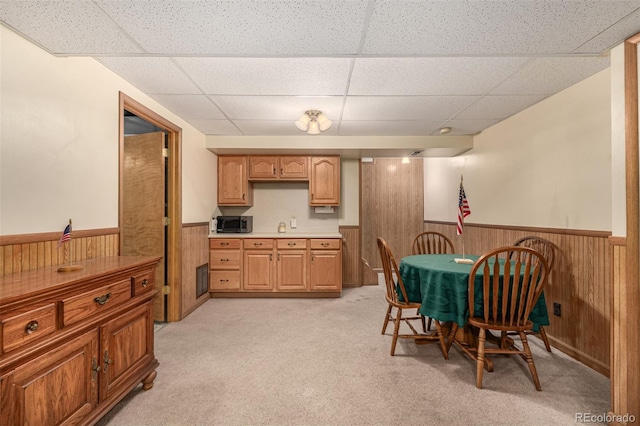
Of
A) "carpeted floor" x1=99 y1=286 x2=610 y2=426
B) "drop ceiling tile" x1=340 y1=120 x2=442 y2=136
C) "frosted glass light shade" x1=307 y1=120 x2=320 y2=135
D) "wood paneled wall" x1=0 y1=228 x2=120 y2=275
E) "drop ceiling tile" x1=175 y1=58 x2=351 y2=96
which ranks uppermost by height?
"drop ceiling tile" x1=175 y1=58 x2=351 y2=96

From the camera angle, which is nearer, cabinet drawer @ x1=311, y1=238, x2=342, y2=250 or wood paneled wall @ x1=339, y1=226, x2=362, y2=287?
cabinet drawer @ x1=311, y1=238, x2=342, y2=250

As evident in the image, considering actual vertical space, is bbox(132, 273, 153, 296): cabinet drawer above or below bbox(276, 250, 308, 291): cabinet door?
above

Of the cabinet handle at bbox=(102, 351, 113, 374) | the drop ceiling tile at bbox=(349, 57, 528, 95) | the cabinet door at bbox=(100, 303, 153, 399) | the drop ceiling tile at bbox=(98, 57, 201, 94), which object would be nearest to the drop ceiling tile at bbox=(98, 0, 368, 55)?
the drop ceiling tile at bbox=(98, 57, 201, 94)

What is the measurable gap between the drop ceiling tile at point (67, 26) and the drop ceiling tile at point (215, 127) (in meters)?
1.63

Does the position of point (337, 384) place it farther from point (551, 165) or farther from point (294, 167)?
point (294, 167)

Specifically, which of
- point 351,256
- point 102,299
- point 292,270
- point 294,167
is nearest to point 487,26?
point 102,299

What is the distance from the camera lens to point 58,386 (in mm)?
1341

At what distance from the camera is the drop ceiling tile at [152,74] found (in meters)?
2.12

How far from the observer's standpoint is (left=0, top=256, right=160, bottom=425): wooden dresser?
117cm

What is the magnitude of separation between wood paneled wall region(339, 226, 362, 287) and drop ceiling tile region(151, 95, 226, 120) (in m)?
2.67

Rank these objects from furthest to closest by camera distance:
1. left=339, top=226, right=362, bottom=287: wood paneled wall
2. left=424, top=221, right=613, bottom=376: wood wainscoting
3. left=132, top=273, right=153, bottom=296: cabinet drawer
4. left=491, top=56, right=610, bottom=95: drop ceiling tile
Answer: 1. left=339, top=226, right=362, bottom=287: wood paneled wall
2. left=424, top=221, right=613, bottom=376: wood wainscoting
3. left=491, top=56, right=610, bottom=95: drop ceiling tile
4. left=132, top=273, right=153, bottom=296: cabinet drawer

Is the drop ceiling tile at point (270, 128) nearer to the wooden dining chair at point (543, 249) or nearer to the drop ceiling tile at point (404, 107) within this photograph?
the drop ceiling tile at point (404, 107)

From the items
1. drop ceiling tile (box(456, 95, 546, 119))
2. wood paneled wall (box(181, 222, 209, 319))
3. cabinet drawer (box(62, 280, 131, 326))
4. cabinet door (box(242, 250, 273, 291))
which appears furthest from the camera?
cabinet door (box(242, 250, 273, 291))

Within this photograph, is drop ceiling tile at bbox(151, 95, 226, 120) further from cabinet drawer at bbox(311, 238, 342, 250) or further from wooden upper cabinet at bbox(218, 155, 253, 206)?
cabinet drawer at bbox(311, 238, 342, 250)
